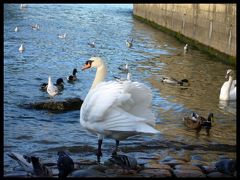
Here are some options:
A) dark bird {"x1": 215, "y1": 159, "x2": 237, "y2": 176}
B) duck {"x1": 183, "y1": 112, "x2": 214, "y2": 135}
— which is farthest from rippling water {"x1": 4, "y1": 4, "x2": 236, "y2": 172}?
dark bird {"x1": 215, "y1": 159, "x2": 237, "y2": 176}

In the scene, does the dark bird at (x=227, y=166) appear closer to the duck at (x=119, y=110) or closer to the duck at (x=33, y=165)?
the duck at (x=119, y=110)

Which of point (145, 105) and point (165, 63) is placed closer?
point (145, 105)

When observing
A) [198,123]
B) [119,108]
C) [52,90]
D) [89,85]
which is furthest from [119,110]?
[89,85]

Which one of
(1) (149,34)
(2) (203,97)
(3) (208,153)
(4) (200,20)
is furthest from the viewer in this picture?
(1) (149,34)

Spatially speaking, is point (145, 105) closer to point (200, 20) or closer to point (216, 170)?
point (216, 170)

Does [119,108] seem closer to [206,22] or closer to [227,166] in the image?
[227,166]

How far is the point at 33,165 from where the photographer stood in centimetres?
636

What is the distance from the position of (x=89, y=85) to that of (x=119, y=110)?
8659mm

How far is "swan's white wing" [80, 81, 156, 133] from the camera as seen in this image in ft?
22.7

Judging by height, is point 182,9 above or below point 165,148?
above

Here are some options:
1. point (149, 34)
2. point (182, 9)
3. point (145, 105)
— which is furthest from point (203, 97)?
point (149, 34)

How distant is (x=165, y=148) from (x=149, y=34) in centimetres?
2492

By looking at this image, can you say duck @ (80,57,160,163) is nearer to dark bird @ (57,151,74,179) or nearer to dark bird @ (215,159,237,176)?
dark bird @ (57,151,74,179)

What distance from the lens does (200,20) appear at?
25.9 meters
